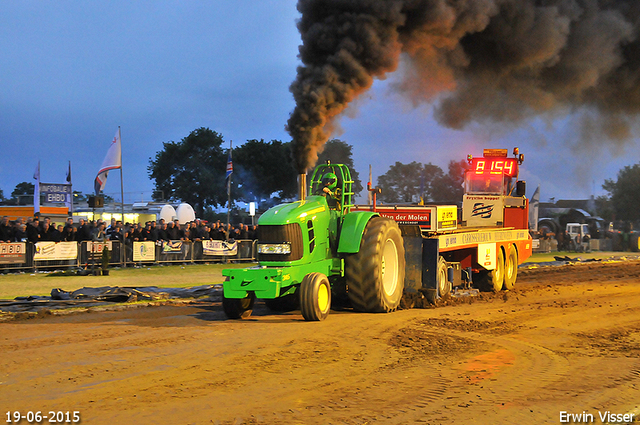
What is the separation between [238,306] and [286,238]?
1646mm

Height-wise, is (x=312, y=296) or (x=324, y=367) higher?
(x=312, y=296)

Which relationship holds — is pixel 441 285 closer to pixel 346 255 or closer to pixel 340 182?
pixel 346 255

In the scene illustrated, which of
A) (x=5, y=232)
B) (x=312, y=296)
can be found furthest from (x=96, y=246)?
(x=312, y=296)

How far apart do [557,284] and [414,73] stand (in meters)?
8.08

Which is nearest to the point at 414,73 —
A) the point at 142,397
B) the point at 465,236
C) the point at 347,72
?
the point at 347,72

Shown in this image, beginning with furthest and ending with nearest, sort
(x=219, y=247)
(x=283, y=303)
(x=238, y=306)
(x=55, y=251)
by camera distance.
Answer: (x=219, y=247) → (x=55, y=251) → (x=283, y=303) → (x=238, y=306)

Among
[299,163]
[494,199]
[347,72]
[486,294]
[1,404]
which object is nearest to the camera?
[1,404]

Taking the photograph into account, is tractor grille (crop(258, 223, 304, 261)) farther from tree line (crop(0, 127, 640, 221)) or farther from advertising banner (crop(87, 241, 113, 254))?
tree line (crop(0, 127, 640, 221))

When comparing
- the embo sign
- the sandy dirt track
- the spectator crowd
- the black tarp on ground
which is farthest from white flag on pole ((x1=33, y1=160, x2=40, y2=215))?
the sandy dirt track

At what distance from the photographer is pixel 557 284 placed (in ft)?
61.1

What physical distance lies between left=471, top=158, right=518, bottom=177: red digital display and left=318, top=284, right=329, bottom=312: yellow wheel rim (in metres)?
9.46

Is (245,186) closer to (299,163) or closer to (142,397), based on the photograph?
(299,163)

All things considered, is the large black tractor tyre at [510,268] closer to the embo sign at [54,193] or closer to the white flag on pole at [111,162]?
the white flag on pole at [111,162]

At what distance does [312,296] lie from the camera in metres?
10.3
